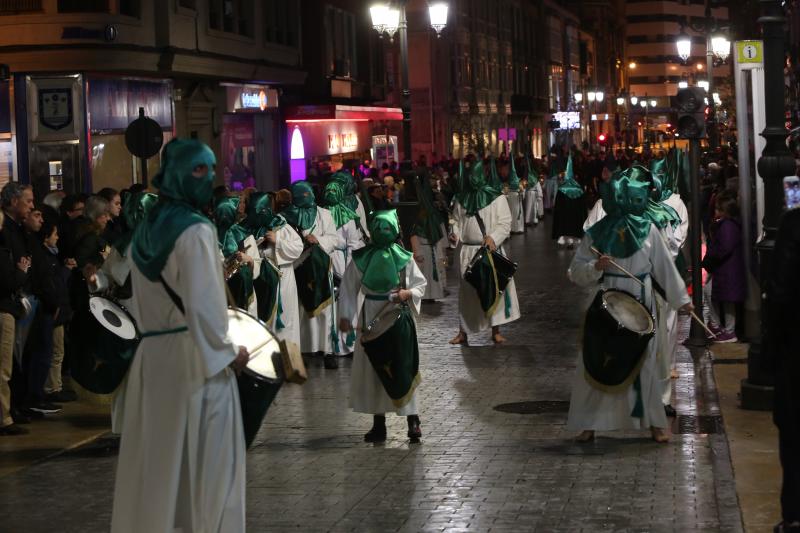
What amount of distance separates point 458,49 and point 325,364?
51788 millimetres

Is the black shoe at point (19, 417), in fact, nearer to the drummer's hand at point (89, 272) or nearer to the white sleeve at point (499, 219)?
the drummer's hand at point (89, 272)

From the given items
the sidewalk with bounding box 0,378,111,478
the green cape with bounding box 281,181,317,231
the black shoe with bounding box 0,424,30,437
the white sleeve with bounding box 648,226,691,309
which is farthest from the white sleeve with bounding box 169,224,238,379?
the green cape with bounding box 281,181,317,231

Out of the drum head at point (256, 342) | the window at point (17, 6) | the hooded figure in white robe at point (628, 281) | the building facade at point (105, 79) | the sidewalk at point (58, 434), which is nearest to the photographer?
the drum head at point (256, 342)

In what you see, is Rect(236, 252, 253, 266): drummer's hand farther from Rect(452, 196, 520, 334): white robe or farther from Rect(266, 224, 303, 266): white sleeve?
Rect(452, 196, 520, 334): white robe

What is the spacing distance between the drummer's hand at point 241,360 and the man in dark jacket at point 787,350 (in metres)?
2.53

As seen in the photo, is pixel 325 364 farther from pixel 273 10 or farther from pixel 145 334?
pixel 273 10

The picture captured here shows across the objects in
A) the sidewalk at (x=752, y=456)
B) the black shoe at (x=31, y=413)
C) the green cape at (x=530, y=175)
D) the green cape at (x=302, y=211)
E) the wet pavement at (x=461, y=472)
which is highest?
the green cape at (x=530, y=175)

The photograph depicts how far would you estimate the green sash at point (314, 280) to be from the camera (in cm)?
1650

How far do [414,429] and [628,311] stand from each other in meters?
1.87

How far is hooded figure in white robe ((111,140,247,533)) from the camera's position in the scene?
6.75 metres

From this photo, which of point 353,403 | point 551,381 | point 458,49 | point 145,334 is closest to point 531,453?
point 353,403

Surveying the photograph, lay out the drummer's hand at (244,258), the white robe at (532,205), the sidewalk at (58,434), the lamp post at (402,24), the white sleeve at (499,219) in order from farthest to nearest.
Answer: the white robe at (532,205) → the lamp post at (402,24) → the white sleeve at (499,219) → the drummer's hand at (244,258) → the sidewalk at (58,434)

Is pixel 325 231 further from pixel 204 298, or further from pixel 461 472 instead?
pixel 204 298

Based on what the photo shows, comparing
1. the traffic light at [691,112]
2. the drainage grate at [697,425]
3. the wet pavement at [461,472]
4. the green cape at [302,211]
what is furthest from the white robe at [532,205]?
the drainage grate at [697,425]
